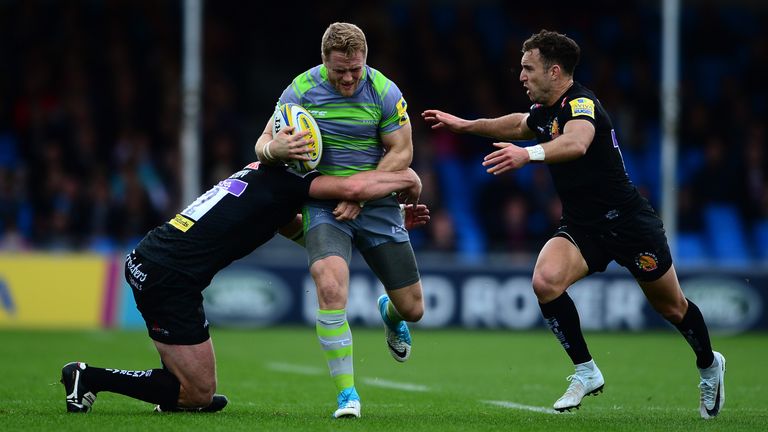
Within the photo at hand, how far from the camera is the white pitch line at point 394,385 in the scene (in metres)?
10.5

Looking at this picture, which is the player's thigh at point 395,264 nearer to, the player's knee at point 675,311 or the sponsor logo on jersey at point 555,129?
the sponsor logo on jersey at point 555,129

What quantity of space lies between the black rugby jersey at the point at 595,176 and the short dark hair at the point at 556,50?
0.18 m

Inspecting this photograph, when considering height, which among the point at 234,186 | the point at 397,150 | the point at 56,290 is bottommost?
the point at 56,290

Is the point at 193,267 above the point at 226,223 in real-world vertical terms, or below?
below

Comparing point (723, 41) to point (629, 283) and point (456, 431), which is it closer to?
point (629, 283)

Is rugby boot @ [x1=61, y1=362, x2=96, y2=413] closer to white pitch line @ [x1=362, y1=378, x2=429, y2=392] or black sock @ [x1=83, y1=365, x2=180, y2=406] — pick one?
black sock @ [x1=83, y1=365, x2=180, y2=406]

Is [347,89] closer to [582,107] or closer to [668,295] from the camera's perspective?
[582,107]

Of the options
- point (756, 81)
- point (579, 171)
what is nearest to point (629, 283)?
point (756, 81)

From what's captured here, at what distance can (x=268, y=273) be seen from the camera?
704 inches

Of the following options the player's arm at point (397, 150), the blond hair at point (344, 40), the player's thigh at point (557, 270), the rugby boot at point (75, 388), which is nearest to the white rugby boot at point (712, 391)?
the player's thigh at point (557, 270)

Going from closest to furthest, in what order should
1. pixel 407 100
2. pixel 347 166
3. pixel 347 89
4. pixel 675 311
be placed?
pixel 347 89 < pixel 347 166 < pixel 675 311 < pixel 407 100

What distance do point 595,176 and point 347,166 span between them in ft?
5.47

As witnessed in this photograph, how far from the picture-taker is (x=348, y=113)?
8.26 meters

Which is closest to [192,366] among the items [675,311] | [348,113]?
[348,113]
